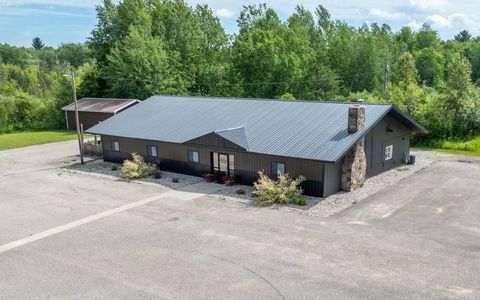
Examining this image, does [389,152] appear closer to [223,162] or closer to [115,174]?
[223,162]

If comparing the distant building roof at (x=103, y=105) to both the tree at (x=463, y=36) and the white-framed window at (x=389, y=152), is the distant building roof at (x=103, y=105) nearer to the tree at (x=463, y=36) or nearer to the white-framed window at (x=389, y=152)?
the white-framed window at (x=389, y=152)

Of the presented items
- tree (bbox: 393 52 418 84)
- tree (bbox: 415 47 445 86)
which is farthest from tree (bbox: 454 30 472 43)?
tree (bbox: 393 52 418 84)

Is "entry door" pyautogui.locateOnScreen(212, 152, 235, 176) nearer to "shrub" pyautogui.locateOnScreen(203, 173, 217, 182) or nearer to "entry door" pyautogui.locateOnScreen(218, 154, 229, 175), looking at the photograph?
"entry door" pyautogui.locateOnScreen(218, 154, 229, 175)

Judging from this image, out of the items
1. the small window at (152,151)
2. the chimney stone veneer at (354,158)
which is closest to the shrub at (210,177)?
the small window at (152,151)

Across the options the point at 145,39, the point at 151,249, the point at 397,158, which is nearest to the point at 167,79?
the point at 145,39

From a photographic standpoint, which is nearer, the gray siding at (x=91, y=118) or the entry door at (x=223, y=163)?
the entry door at (x=223, y=163)

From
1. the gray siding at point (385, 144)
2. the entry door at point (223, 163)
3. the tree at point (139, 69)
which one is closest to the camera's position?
the entry door at point (223, 163)

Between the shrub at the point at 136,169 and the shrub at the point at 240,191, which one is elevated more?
the shrub at the point at 136,169
